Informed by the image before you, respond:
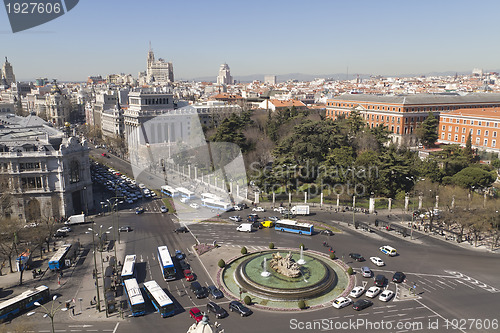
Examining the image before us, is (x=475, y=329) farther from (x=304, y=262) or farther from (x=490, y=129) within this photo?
(x=490, y=129)

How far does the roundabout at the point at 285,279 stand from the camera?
2958 cm

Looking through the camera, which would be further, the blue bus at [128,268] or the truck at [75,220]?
the truck at [75,220]

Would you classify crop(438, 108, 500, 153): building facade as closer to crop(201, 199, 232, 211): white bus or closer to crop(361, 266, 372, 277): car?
crop(201, 199, 232, 211): white bus

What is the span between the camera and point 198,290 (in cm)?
2994

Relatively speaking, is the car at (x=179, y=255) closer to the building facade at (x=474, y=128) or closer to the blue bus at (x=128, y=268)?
the blue bus at (x=128, y=268)

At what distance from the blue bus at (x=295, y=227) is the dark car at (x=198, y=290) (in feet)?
52.1

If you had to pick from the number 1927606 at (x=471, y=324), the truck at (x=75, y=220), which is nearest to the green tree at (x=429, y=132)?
the number 1927606 at (x=471, y=324)

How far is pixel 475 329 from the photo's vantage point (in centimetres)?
2570

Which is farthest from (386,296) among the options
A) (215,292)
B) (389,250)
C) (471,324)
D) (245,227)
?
(245,227)

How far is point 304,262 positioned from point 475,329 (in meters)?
13.9

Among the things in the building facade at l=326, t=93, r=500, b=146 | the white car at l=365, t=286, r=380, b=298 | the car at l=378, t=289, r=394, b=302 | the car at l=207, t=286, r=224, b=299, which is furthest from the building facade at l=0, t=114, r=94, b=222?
the building facade at l=326, t=93, r=500, b=146

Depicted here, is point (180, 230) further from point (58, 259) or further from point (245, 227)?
point (58, 259)

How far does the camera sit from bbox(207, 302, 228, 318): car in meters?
27.0

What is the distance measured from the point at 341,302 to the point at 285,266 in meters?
5.92
